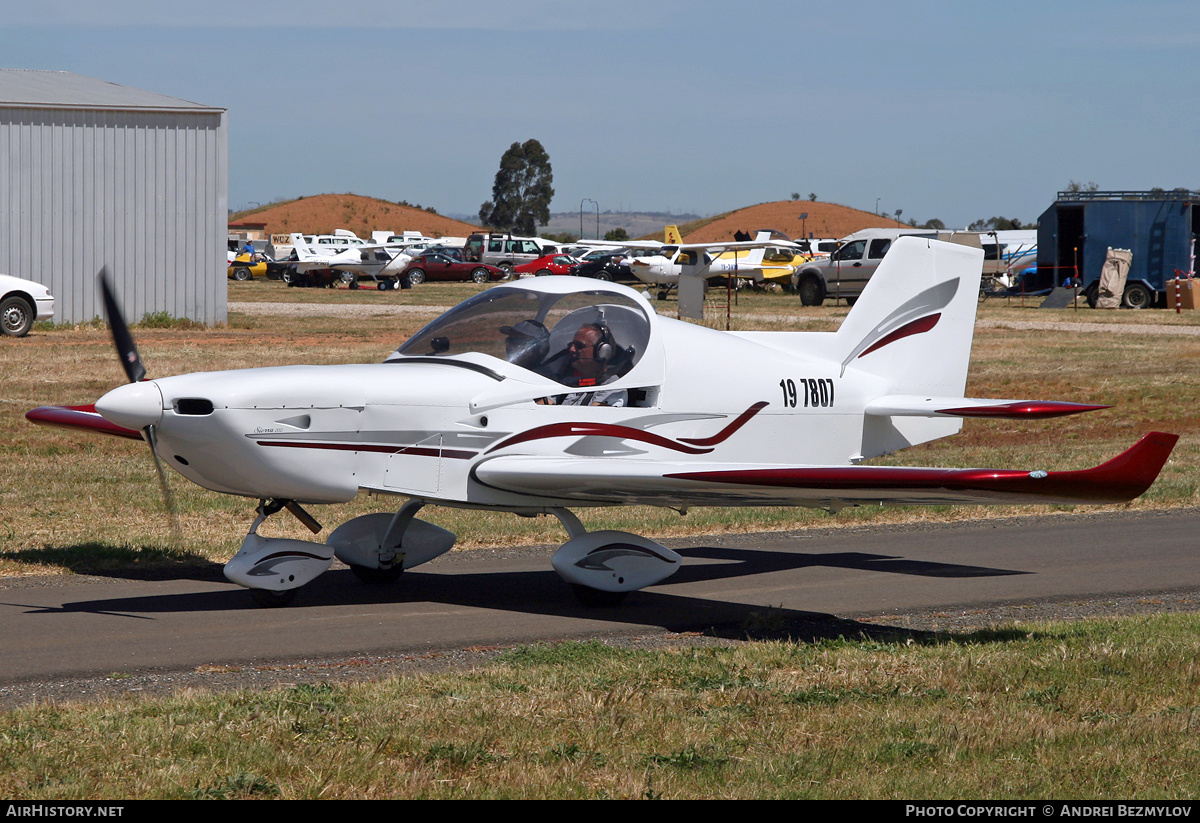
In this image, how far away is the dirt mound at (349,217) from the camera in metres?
128

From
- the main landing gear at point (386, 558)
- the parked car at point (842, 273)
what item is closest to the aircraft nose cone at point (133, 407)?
the main landing gear at point (386, 558)

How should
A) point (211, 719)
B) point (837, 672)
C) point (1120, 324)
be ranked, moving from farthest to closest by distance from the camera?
point (1120, 324), point (837, 672), point (211, 719)

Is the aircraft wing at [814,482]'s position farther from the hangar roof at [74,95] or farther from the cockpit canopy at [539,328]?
the hangar roof at [74,95]

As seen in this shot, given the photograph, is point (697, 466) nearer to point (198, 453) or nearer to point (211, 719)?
point (198, 453)

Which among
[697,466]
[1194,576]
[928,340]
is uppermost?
[928,340]

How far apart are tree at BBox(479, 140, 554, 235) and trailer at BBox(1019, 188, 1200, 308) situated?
10417cm

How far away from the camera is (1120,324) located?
34.2m

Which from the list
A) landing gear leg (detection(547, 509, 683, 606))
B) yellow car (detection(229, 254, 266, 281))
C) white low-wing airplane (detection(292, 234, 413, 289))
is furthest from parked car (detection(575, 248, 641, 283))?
landing gear leg (detection(547, 509, 683, 606))

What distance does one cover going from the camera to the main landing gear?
7.95m

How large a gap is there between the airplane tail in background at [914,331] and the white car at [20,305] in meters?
20.1

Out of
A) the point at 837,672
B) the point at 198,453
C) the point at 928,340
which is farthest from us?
the point at 928,340

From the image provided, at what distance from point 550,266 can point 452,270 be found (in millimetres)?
4360
